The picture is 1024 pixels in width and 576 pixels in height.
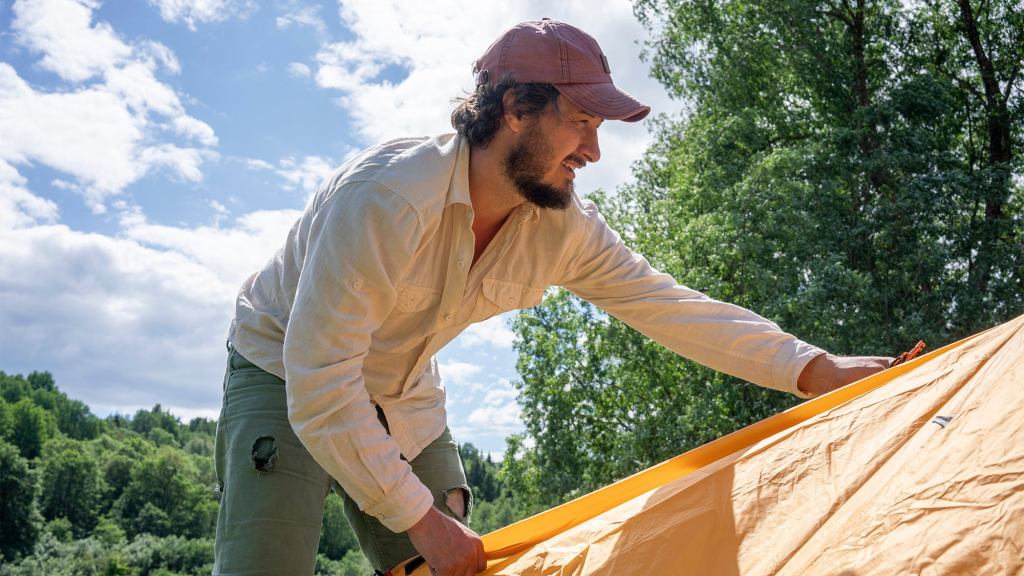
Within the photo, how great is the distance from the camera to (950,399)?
6.32ft

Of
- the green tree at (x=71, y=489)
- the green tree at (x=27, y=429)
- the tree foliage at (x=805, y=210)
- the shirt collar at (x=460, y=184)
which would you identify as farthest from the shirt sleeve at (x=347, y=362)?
the green tree at (x=27, y=429)

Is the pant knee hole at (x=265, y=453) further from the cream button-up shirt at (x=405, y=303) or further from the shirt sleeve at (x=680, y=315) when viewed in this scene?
the shirt sleeve at (x=680, y=315)

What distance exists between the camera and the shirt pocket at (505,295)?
284 centimetres

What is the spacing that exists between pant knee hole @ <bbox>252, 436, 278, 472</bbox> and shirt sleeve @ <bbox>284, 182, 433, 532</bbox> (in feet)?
1.10

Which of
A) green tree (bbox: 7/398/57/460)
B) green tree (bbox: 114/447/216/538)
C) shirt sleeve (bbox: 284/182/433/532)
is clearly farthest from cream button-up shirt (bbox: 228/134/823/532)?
green tree (bbox: 7/398/57/460)

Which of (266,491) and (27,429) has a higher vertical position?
(27,429)

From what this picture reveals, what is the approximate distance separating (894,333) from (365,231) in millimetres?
13611

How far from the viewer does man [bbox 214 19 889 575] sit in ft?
7.22

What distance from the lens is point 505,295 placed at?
2895 millimetres

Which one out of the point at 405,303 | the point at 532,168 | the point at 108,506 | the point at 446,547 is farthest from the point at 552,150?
the point at 108,506

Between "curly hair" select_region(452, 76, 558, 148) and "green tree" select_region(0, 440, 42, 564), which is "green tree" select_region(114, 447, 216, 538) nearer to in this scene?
"green tree" select_region(0, 440, 42, 564)

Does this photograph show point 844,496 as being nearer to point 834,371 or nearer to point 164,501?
point 834,371

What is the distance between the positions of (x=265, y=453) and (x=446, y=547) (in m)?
0.66

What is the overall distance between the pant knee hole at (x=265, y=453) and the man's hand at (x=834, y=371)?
1.51 metres
